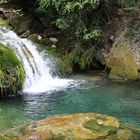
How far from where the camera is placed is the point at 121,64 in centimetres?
1299

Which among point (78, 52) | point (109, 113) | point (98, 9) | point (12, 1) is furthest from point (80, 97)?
point (12, 1)

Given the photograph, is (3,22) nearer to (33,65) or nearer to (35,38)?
(35,38)

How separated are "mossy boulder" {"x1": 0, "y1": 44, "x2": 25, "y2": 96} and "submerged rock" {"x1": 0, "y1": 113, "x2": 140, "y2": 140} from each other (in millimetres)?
4444

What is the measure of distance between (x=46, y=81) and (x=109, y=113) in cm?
373

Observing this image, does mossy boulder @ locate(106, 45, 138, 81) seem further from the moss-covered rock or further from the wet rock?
the moss-covered rock

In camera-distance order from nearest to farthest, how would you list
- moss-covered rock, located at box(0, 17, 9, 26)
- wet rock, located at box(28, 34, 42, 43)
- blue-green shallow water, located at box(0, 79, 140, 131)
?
1. blue-green shallow water, located at box(0, 79, 140, 131)
2. wet rock, located at box(28, 34, 42, 43)
3. moss-covered rock, located at box(0, 17, 9, 26)

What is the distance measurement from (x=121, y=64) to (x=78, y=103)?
10.7ft

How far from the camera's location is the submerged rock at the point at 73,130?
5984 millimetres

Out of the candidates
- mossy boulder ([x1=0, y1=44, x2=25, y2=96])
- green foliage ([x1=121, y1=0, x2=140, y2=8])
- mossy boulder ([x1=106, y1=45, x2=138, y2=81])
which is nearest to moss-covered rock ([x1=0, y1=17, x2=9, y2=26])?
mossy boulder ([x1=0, y1=44, x2=25, y2=96])

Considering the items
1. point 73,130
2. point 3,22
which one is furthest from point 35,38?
point 73,130

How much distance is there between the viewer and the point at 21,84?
11.4 m

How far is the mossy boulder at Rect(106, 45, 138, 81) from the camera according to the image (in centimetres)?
1273

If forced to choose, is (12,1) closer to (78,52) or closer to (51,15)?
(51,15)

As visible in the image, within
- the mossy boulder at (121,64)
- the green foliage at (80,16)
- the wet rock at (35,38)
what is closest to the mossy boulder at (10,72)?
the wet rock at (35,38)
